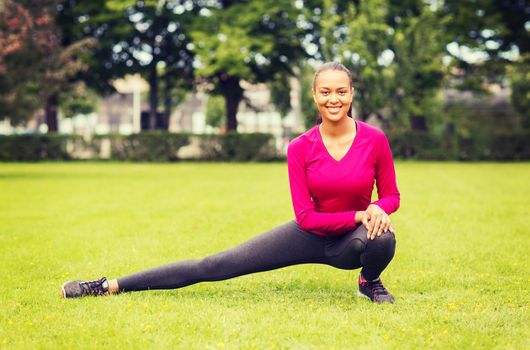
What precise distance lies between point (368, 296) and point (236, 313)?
1.18 metres

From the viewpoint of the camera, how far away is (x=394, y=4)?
128ft

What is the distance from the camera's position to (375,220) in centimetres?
511

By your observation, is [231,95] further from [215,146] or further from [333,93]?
[333,93]

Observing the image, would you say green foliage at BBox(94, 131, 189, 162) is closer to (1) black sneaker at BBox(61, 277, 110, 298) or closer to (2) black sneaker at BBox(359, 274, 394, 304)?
(1) black sneaker at BBox(61, 277, 110, 298)

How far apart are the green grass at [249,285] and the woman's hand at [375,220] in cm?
62

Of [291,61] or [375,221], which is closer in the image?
[375,221]

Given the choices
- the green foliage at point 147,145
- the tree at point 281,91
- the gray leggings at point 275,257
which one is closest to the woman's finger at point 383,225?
the gray leggings at point 275,257

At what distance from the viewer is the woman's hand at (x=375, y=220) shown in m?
Answer: 5.11

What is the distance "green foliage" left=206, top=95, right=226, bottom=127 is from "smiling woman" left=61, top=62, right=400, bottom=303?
229 feet

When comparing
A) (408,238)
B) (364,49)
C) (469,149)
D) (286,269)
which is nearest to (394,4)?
(364,49)

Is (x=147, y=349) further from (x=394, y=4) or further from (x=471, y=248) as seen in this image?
(x=394, y=4)

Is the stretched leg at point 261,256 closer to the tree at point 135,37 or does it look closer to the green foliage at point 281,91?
the tree at point 135,37

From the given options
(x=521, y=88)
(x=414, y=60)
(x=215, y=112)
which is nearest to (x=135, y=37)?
(x=414, y=60)

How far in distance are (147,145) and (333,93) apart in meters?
30.3
